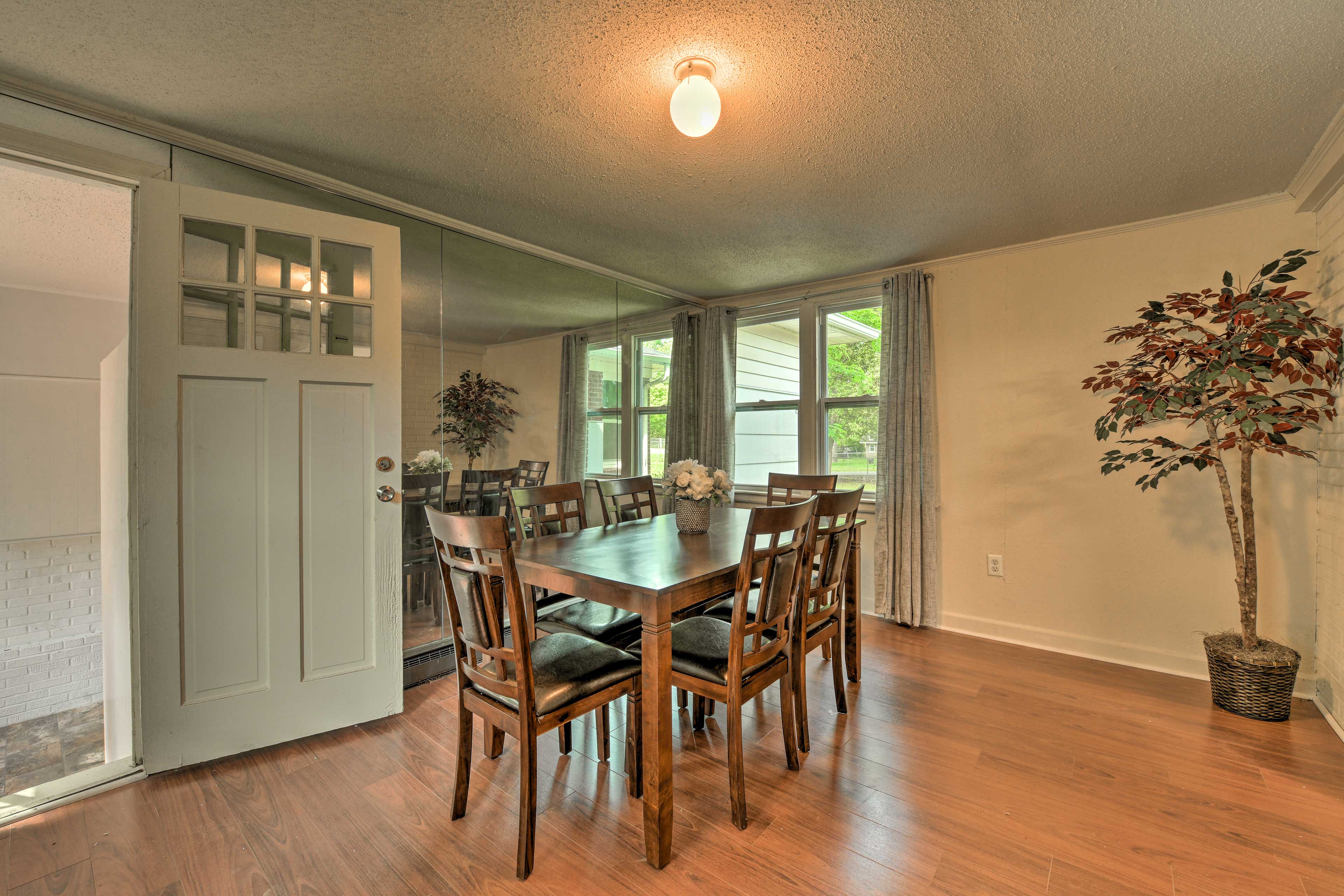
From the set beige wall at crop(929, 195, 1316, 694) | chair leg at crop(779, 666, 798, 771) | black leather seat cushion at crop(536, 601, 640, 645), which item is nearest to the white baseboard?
beige wall at crop(929, 195, 1316, 694)

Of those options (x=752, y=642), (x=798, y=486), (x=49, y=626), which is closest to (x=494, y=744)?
(x=752, y=642)

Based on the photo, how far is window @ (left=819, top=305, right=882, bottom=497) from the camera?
13.1 feet

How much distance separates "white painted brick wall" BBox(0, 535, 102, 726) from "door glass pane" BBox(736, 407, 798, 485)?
480 cm

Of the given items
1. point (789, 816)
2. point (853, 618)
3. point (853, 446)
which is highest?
point (853, 446)

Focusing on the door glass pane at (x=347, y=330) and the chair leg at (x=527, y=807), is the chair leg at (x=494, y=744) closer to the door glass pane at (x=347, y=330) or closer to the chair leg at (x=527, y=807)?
the chair leg at (x=527, y=807)

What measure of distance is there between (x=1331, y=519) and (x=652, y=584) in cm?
303

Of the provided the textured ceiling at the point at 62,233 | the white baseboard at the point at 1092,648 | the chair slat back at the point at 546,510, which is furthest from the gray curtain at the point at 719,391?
the textured ceiling at the point at 62,233

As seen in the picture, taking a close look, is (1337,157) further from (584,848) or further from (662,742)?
(584,848)

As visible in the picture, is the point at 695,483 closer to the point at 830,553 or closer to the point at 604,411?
the point at 830,553

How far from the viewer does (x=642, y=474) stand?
4438mm

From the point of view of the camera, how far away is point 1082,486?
10.4ft

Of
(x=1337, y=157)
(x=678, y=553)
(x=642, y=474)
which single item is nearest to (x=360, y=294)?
(x=678, y=553)

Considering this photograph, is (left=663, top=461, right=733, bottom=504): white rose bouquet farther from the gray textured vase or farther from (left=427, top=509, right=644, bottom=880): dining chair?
(left=427, top=509, right=644, bottom=880): dining chair

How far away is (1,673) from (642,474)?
186 inches
